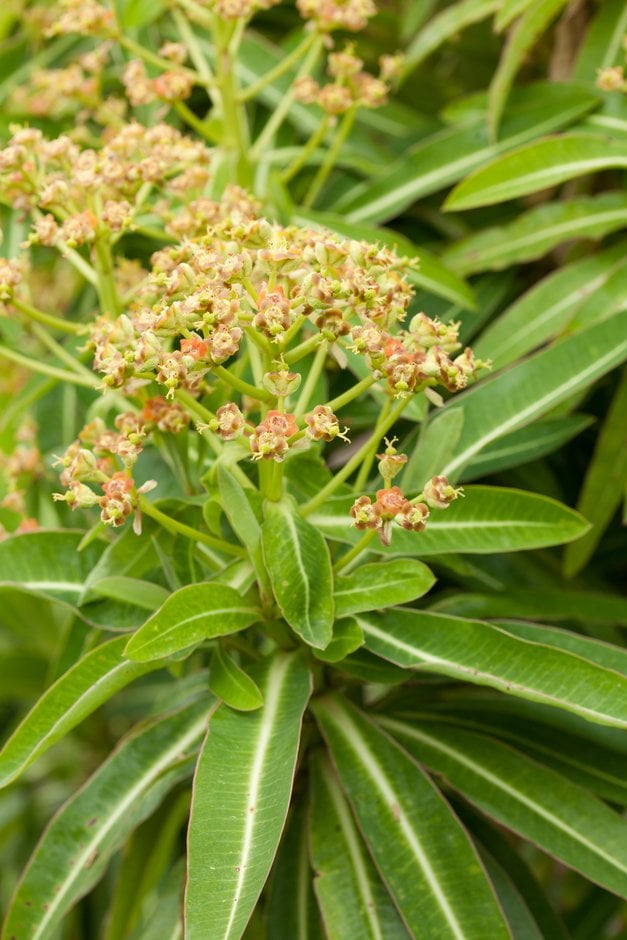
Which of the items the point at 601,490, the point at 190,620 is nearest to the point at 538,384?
the point at 601,490

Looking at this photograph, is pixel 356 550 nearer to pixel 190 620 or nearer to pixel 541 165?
pixel 190 620

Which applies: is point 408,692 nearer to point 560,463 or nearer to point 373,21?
point 560,463

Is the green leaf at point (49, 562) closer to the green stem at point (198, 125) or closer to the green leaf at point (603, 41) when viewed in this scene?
the green stem at point (198, 125)

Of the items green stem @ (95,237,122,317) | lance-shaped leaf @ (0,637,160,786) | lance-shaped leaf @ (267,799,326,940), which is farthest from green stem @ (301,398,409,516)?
lance-shaped leaf @ (267,799,326,940)

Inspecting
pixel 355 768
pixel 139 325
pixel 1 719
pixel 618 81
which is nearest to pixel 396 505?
pixel 139 325

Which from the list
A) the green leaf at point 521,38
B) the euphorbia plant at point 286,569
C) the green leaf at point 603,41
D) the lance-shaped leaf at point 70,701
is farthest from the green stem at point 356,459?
the green leaf at point 603,41

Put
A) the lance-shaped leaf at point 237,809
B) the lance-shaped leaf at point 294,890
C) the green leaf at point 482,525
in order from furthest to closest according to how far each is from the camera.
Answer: the lance-shaped leaf at point 294,890, the green leaf at point 482,525, the lance-shaped leaf at point 237,809
